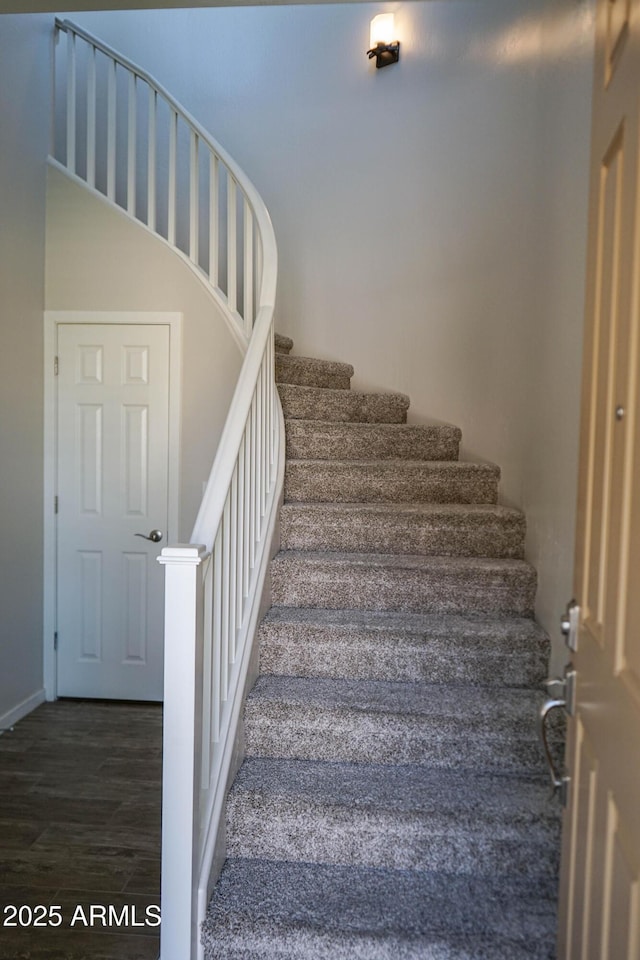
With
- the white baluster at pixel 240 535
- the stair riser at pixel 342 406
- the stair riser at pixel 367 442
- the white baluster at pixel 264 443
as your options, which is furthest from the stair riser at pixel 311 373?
the white baluster at pixel 240 535

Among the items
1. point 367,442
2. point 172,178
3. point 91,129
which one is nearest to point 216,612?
point 367,442

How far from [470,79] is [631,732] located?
3.99 m

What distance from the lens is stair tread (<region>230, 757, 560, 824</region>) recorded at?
1.89 meters

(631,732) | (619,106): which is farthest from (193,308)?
(631,732)

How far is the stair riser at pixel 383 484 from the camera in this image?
10.2ft

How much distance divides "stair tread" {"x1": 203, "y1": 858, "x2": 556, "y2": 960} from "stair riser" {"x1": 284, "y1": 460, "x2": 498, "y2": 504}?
1573 millimetres

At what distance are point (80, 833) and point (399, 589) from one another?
1437 mm

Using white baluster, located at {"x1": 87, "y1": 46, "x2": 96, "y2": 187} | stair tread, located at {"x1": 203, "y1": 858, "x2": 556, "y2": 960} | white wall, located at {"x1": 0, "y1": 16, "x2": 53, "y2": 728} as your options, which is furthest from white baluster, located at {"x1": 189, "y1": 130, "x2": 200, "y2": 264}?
stair tread, located at {"x1": 203, "y1": 858, "x2": 556, "y2": 960}

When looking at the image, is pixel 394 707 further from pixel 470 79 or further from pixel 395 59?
pixel 395 59

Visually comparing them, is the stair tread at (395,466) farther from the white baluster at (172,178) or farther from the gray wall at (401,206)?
the white baluster at (172,178)

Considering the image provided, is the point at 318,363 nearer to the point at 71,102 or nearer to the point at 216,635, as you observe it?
the point at 71,102

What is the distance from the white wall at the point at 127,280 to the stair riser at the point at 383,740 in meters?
1.90

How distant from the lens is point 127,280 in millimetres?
3703

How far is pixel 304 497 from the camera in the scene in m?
3.12
